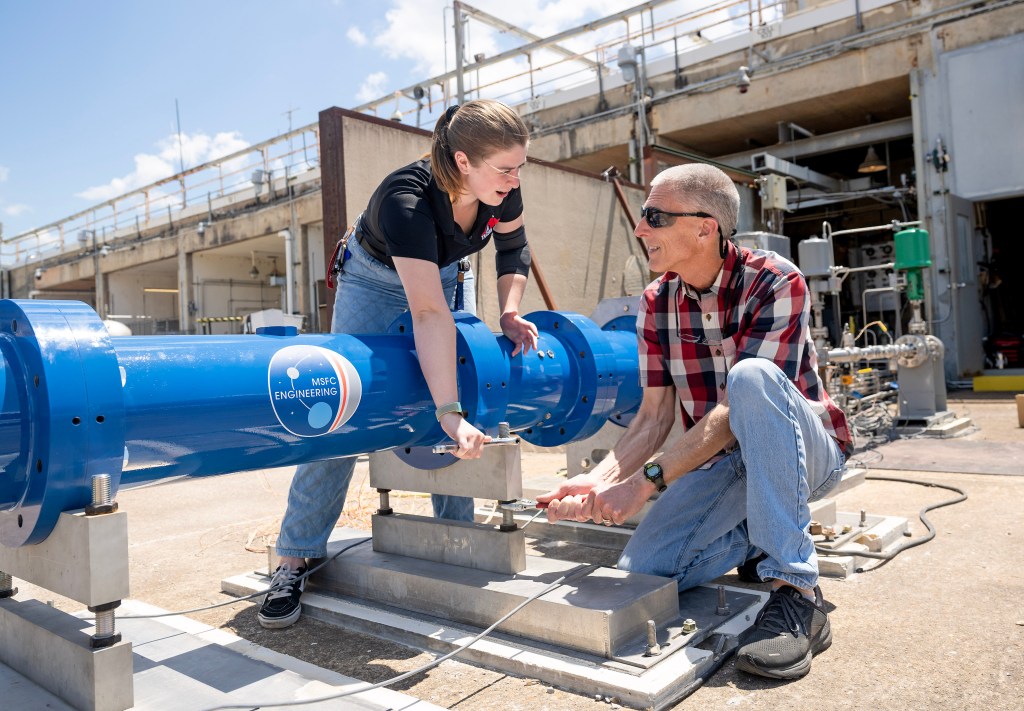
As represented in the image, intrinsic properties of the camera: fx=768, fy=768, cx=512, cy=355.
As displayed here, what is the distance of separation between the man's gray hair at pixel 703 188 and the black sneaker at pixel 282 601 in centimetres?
146

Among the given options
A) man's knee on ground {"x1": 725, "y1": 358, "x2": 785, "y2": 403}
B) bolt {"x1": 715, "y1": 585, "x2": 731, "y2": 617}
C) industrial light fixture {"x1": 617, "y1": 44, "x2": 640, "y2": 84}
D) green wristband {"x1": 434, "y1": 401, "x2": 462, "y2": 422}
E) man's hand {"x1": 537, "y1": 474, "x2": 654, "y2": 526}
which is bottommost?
bolt {"x1": 715, "y1": 585, "x2": 731, "y2": 617}

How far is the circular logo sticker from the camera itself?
1.58 metres

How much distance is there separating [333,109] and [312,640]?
364 centimetres

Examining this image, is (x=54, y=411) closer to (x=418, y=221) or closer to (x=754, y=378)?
(x=418, y=221)

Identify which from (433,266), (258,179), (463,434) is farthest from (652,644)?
(258,179)

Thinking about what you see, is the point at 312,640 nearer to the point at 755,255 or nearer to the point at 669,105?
the point at 755,255

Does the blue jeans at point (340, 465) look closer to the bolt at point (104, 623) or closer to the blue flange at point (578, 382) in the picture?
the blue flange at point (578, 382)

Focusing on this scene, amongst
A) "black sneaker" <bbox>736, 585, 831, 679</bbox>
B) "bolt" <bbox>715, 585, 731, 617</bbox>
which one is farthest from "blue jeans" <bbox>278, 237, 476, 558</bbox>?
"black sneaker" <bbox>736, 585, 831, 679</bbox>

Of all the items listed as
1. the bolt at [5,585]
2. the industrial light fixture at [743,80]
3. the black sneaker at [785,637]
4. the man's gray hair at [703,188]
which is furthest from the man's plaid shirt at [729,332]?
the industrial light fixture at [743,80]

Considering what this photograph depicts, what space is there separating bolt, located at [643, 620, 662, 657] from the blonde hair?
110 cm

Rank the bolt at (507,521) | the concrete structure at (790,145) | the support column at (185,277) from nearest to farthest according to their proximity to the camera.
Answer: the bolt at (507,521) < the concrete structure at (790,145) < the support column at (185,277)

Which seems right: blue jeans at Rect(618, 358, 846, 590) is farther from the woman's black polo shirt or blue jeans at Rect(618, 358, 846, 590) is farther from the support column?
the support column

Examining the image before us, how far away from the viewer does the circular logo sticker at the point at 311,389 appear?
62.0 inches

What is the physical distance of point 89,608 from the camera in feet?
3.74
